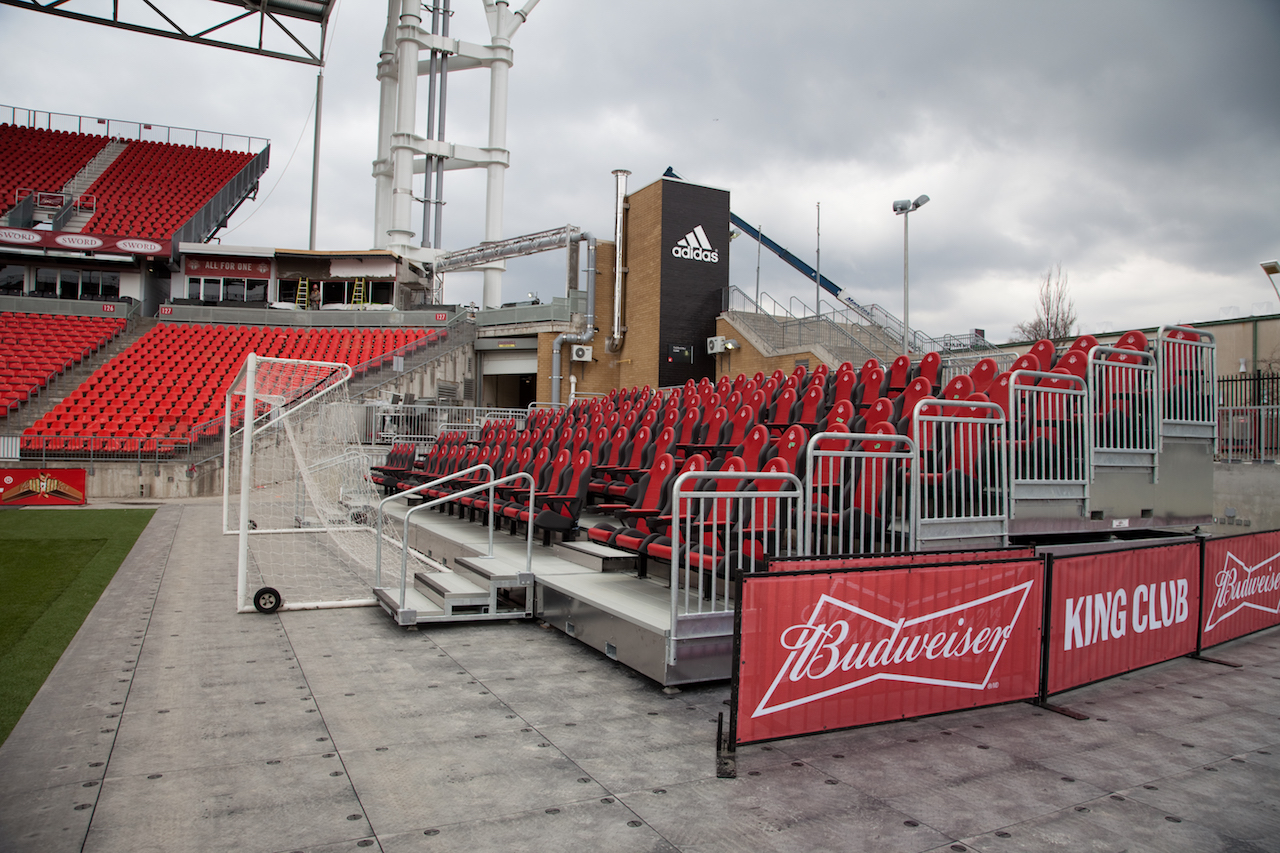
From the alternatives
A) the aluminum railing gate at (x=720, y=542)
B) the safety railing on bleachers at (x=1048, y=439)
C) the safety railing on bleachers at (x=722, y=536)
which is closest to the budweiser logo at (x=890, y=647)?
the aluminum railing gate at (x=720, y=542)

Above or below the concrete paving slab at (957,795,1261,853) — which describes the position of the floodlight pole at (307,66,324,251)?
above

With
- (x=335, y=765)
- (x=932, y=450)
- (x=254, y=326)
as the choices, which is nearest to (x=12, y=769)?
(x=335, y=765)

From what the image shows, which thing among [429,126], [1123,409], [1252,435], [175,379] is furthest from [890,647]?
[429,126]

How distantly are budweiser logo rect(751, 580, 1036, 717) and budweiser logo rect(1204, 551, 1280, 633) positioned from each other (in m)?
2.83

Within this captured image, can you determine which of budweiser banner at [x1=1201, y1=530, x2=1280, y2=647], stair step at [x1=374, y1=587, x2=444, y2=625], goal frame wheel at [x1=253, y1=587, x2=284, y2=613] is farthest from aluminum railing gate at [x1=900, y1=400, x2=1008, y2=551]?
goal frame wheel at [x1=253, y1=587, x2=284, y2=613]

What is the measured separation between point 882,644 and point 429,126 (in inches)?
1331

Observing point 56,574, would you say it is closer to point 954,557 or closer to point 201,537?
point 201,537

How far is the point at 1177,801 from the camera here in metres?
3.72

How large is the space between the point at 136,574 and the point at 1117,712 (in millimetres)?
10053

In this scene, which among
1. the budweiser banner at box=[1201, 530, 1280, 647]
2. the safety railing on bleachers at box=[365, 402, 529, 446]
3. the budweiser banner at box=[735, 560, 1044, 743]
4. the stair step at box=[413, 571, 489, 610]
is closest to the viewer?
the budweiser banner at box=[735, 560, 1044, 743]

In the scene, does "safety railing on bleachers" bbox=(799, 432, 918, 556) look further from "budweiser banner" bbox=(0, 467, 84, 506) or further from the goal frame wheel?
"budweiser banner" bbox=(0, 467, 84, 506)

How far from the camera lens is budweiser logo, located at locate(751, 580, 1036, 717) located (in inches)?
167

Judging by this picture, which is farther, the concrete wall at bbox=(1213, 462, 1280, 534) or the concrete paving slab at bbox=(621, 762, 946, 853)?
the concrete wall at bbox=(1213, 462, 1280, 534)

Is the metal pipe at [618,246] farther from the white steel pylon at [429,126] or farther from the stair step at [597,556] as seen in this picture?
the stair step at [597,556]
